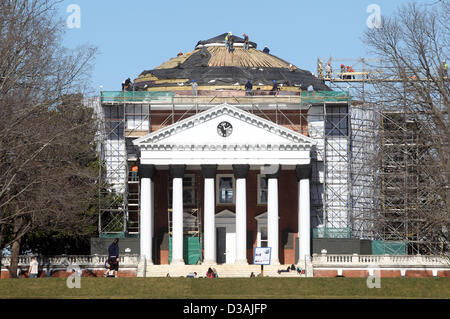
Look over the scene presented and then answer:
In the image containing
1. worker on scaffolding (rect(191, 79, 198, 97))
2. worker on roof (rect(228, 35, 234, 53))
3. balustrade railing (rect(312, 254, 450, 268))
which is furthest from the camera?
worker on roof (rect(228, 35, 234, 53))

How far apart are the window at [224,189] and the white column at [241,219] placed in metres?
4.73

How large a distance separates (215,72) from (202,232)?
15.3 m

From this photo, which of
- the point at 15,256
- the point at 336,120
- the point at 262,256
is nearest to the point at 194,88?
the point at 336,120

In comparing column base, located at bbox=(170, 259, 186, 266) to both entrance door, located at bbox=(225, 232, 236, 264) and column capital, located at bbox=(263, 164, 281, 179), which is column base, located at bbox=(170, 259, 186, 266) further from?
column capital, located at bbox=(263, 164, 281, 179)

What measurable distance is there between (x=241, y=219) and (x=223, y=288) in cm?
2833

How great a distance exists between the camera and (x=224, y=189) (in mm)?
78500

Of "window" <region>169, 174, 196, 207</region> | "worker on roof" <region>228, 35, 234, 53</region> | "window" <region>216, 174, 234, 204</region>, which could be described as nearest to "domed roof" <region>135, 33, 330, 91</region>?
"worker on roof" <region>228, 35, 234, 53</region>

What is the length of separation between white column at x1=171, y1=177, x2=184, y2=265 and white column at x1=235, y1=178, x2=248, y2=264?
3.68 m

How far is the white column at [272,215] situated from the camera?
72.2 m

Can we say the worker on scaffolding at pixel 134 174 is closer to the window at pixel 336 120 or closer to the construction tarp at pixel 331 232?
the construction tarp at pixel 331 232

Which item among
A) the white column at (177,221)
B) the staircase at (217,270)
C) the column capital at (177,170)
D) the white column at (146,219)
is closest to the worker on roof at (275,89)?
Result: the column capital at (177,170)

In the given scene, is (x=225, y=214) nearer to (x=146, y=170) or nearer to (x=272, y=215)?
(x=272, y=215)

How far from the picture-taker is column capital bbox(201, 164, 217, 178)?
241 feet
